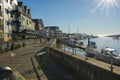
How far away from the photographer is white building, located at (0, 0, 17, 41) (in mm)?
59550

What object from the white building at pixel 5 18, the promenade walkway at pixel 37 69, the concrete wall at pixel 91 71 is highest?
the white building at pixel 5 18

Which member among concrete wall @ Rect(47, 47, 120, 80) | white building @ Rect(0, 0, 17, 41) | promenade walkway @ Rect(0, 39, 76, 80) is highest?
white building @ Rect(0, 0, 17, 41)

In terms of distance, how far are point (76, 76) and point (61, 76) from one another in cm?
215

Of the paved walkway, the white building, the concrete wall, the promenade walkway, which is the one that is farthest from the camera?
the white building

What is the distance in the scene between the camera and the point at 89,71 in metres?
14.1

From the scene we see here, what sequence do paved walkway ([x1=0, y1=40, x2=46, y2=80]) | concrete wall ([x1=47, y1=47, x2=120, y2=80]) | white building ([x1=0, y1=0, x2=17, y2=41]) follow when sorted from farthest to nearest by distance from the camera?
white building ([x1=0, y1=0, x2=17, y2=41])
paved walkway ([x1=0, y1=40, x2=46, y2=80])
concrete wall ([x1=47, y1=47, x2=120, y2=80])

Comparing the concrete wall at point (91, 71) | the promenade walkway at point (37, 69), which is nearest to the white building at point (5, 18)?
the promenade walkway at point (37, 69)

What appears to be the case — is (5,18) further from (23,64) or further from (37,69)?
(37,69)

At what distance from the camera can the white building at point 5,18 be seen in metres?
59.5

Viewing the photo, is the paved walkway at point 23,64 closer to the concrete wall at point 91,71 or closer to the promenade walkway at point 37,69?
the promenade walkway at point 37,69

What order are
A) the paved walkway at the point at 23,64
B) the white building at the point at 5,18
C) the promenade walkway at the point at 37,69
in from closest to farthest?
1. the promenade walkway at the point at 37,69
2. the paved walkway at the point at 23,64
3. the white building at the point at 5,18

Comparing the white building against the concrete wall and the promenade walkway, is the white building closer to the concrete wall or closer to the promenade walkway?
the promenade walkway

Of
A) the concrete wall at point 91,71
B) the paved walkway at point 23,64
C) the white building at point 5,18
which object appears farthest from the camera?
the white building at point 5,18

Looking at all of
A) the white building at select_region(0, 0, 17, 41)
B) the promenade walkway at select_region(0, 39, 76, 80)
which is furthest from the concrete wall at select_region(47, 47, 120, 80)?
the white building at select_region(0, 0, 17, 41)
